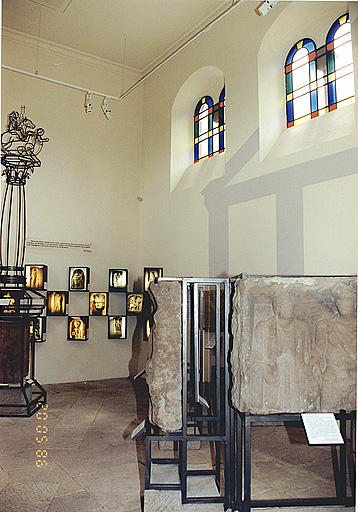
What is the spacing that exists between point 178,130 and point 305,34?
298 cm

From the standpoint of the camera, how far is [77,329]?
28.8 ft

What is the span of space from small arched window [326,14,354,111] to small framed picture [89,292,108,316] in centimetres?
496

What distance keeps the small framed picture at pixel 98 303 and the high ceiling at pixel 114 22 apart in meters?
4.48

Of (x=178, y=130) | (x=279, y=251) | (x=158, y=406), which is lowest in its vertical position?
(x=158, y=406)

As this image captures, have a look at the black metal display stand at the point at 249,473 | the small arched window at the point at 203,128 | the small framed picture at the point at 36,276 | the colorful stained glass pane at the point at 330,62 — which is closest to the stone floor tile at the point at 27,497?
the black metal display stand at the point at 249,473

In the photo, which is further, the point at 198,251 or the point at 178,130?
the point at 178,130

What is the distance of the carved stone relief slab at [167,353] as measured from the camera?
3.37 meters

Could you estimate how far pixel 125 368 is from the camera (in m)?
9.34

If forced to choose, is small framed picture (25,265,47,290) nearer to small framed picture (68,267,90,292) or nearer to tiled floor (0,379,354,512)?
small framed picture (68,267,90,292)

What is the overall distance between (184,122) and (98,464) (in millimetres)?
6509

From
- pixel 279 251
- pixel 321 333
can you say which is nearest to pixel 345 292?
pixel 321 333

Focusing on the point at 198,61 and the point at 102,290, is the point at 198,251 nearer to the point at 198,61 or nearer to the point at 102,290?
the point at 102,290

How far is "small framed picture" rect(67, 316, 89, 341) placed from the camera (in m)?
8.72

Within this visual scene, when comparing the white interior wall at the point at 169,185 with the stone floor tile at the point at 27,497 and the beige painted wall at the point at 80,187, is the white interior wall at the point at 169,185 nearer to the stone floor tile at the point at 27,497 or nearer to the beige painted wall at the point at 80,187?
the beige painted wall at the point at 80,187
